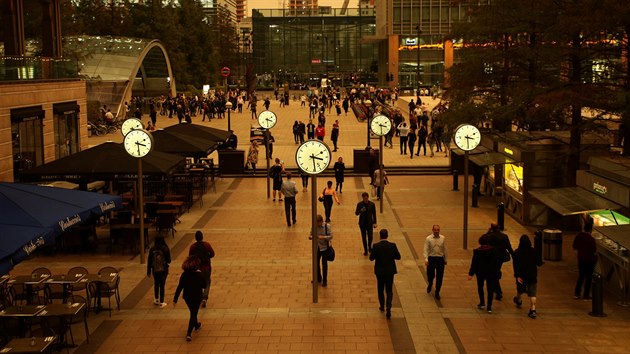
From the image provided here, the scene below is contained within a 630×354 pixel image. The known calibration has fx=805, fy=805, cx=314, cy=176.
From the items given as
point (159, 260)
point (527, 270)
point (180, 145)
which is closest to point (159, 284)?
point (159, 260)

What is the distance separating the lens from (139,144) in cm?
1794

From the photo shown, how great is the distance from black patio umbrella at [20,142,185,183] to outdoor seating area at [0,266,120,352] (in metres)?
5.33

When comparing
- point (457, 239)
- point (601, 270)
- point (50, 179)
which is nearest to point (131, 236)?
point (50, 179)

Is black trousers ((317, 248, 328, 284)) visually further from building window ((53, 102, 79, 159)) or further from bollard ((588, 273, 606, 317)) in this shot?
building window ((53, 102, 79, 159))

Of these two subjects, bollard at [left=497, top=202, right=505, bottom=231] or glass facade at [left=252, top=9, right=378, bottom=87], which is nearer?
bollard at [left=497, top=202, right=505, bottom=231]

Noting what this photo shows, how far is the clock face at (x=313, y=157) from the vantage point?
49.8ft

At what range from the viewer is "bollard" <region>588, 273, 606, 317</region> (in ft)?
44.5

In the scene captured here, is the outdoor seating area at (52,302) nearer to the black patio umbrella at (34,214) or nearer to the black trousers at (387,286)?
the black patio umbrella at (34,214)

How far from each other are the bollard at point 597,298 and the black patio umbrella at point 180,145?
15.4 metres

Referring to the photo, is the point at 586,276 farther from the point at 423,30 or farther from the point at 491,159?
the point at 423,30

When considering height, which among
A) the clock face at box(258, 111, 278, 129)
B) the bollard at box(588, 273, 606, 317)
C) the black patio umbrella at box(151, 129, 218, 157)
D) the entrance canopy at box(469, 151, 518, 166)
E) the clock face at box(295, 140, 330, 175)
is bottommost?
the bollard at box(588, 273, 606, 317)

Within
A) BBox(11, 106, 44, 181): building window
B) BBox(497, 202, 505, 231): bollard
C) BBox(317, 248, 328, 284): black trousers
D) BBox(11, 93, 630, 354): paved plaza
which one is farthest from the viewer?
BBox(11, 106, 44, 181): building window

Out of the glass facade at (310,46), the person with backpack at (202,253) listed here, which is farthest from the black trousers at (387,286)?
the glass facade at (310,46)

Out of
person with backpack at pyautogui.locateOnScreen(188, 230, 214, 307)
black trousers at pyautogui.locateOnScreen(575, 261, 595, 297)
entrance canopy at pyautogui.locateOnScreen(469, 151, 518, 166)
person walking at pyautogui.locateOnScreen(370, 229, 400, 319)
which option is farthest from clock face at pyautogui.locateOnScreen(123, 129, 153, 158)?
entrance canopy at pyautogui.locateOnScreen(469, 151, 518, 166)
